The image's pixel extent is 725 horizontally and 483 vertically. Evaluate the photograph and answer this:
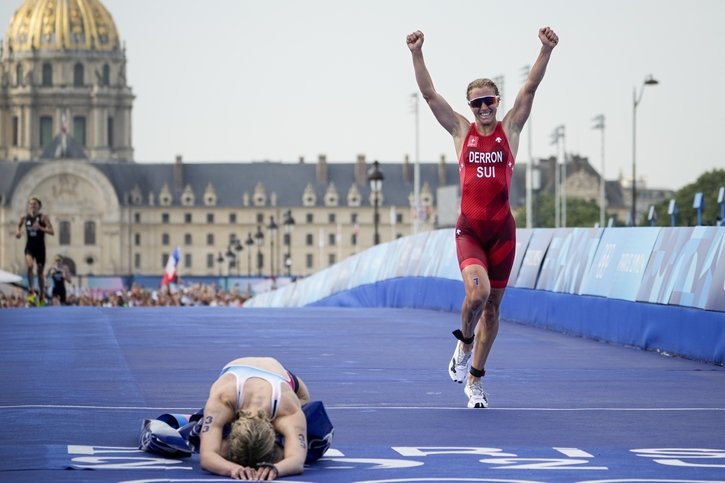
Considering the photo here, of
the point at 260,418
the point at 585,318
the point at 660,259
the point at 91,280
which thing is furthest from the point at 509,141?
the point at 91,280

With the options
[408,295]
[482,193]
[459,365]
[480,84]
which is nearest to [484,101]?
[480,84]

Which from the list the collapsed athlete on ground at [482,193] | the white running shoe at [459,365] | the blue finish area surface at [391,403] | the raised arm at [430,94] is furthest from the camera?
the white running shoe at [459,365]

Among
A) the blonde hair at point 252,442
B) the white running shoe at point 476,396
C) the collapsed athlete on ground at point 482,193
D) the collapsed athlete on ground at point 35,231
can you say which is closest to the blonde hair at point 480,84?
the collapsed athlete on ground at point 482,193

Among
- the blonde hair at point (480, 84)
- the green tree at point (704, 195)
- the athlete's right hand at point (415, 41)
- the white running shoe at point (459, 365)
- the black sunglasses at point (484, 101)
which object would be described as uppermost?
the green tree at point (704, 195)

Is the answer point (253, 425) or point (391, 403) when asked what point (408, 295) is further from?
point (253, 425)

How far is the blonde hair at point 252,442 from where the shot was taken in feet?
27.9

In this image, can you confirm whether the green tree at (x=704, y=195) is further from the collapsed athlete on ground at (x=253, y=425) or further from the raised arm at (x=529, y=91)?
the collapsed athlete on ground at (x=253, y=425)

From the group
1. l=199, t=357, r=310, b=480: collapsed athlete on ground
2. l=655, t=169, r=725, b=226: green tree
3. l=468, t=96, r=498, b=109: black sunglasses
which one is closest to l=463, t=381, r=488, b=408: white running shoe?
l=468, t=96, r=498, b=109: black sunglasses

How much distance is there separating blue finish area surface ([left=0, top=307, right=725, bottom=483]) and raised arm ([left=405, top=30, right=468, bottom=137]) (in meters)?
1.87

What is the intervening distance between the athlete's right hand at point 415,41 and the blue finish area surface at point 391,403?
238 cm

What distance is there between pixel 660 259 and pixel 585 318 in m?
2.34

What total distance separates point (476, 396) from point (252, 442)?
372 centimetres

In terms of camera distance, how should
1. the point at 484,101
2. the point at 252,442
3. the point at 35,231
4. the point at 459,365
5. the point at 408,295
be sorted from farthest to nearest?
1. the point at 408,295
2. the point at 35,231
3. the point at 459,365
4. the point at 484,101
5. the point at 252,442

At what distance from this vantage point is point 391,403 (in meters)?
12.3
